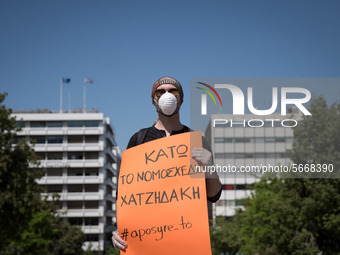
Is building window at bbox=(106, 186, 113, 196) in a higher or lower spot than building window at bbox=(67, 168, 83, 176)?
lower

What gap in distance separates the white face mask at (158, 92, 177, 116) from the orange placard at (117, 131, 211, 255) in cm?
25

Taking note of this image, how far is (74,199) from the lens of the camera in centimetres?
9694

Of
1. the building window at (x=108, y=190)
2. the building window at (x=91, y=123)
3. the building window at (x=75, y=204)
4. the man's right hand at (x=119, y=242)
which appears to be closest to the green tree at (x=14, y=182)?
the man's right hand at (x=119, y=242)

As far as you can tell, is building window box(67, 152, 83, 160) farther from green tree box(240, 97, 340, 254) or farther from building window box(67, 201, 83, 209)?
green tree box(240, 97, 340, 254)

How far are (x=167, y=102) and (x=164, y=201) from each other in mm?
832

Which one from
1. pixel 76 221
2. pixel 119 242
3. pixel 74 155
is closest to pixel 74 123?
pixel 74 155

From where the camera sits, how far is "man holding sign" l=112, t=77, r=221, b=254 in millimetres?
4035

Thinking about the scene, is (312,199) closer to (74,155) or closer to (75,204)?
(75,204)

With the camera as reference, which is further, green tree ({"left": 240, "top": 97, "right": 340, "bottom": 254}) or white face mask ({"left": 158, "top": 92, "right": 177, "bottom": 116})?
green tree ({"left": 240, "top": 97, "right": 340, "bottom": 254})

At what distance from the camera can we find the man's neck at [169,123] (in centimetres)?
444

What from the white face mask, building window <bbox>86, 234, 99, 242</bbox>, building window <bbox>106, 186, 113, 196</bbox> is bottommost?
building window <bbox>86, 234, 99, 242</bbox>

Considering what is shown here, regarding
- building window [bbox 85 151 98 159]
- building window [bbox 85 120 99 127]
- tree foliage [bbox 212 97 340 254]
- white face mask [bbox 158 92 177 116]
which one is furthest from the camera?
building window [bbox 85 120 99 127]

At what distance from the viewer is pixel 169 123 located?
176 inches

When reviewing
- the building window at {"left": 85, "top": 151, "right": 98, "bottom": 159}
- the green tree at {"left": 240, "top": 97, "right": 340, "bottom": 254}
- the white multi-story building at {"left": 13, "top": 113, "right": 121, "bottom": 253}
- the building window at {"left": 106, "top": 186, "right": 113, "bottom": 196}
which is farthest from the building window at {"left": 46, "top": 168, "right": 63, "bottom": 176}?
the green tree at {"left": 240, "top": 97, "right": 340, "bottom": 254}
